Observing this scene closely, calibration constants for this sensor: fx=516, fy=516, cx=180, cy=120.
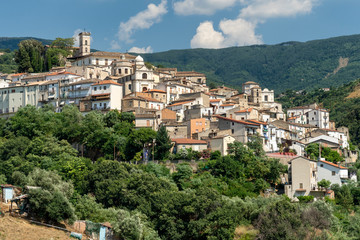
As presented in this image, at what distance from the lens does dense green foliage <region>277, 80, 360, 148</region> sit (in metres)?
103

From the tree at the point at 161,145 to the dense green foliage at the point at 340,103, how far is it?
1915 inches

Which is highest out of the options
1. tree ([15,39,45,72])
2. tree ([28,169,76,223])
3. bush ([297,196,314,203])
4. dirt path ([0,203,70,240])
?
tree ([15,39,45,72])

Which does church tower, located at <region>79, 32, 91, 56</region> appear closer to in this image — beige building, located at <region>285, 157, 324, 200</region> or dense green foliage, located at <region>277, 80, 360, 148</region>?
dense green foliage, located at <region>277, 80, 360, 148</region>

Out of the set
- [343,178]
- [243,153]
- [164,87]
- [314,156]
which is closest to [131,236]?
[243,153]

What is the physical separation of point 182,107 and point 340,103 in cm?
6507

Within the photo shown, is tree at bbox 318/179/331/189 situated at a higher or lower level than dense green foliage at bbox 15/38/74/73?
lower

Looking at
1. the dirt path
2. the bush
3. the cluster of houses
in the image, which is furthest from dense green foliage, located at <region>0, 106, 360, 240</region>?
the cluster of houses

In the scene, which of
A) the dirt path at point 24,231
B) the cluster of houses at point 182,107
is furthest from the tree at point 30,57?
the dirt path at point 24,231

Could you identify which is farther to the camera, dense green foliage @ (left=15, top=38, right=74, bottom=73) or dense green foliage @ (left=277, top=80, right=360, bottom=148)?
dense green foliage @ (left=277, top=80, right=360, bottom=148)

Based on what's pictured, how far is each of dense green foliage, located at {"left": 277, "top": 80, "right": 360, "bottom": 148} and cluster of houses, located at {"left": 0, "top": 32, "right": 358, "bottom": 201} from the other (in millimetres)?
12254

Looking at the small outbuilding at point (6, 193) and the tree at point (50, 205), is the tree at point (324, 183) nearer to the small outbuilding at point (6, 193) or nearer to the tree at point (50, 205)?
the tree at point (50, 205)

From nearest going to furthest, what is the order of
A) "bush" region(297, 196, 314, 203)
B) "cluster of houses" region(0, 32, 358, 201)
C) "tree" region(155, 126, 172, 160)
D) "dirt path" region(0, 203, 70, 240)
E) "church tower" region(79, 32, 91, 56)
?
"dirt path" region(0, 203, 70, 240) < "bush" region(297, 196, 314, 203) < "tree" region(155, 126, 172, 160) < "cluster of houses" region(0, 32, 358, 201) < "church tower" region(79, 32, 91, 56)

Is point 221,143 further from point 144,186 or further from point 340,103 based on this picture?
point 340,103

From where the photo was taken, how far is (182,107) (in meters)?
76.2
